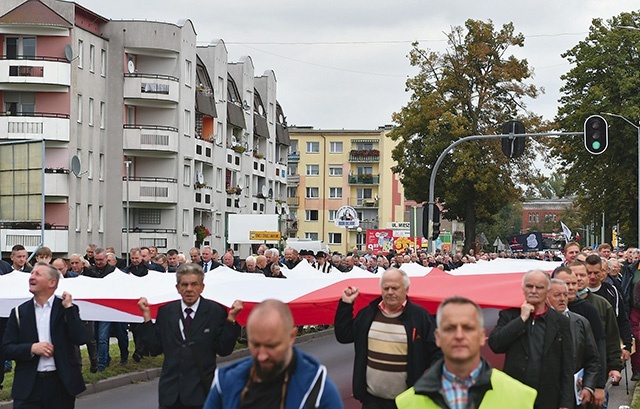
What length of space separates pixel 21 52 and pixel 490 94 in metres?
24.7

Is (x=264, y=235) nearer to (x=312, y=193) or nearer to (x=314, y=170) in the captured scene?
(x=312, y=193)

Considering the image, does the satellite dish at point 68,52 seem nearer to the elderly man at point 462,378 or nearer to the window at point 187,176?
the window at point 187,176

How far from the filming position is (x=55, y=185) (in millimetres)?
51875

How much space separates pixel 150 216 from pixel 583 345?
2103 inches

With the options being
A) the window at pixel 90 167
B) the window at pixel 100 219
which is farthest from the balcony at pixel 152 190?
the window at pixel 90 167

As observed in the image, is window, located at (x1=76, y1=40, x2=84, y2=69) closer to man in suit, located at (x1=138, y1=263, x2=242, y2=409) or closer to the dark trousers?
the dark trousers

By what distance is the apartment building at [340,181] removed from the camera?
116750 millimetres

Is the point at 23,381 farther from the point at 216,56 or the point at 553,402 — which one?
the point at 216,56

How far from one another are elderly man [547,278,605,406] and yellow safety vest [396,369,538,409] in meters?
4.02

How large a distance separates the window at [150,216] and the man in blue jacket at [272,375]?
186 feet

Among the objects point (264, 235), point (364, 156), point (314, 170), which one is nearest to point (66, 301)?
point (264, 235)

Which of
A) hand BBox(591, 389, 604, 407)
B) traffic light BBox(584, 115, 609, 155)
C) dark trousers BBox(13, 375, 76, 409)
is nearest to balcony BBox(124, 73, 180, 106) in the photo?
traffic light BBox(584, 115, 609, 155)

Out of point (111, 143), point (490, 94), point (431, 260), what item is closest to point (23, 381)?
point (431, 260)

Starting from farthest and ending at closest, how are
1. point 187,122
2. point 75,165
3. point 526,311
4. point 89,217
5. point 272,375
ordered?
point 187,122
point 89,217
point 75,165
point 526,311
point 272,375
